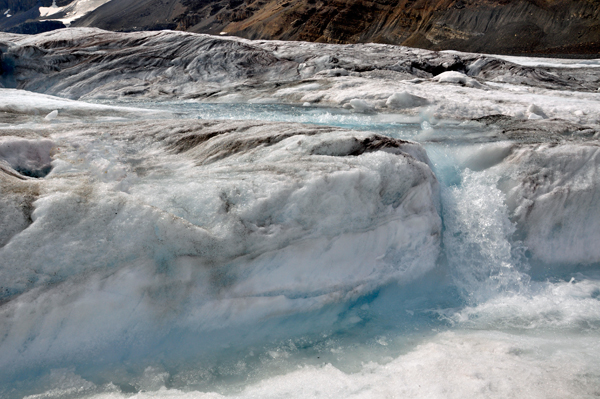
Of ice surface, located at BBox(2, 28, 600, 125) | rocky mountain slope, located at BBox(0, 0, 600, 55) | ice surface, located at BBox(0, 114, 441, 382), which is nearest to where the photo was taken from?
ice surface, located at BBox(0, 114, 441, 382)

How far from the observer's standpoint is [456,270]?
429 centimetres

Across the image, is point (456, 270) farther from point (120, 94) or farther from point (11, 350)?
point (120, 94)

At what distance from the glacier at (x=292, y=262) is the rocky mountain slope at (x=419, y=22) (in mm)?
33015

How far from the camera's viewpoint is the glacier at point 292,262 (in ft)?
9.55

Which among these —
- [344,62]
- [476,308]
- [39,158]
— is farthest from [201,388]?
[344,62]

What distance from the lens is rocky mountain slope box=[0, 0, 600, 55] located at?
33500mm

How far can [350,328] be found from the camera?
354cm

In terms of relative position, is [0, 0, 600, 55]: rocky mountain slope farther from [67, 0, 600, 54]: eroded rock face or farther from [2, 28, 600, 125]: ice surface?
[2, 28, 600, 125]: ice surface

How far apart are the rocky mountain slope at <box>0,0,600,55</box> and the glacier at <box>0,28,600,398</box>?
108 ft

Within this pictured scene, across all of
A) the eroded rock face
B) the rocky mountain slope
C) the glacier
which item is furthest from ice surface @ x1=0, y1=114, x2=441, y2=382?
the eroded rock face

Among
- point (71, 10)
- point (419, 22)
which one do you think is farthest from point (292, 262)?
point (71, 10)

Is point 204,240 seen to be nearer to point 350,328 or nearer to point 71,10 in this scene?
point 350,328

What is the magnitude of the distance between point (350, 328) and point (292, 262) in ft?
2.53

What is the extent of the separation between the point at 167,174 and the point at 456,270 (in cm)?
322
